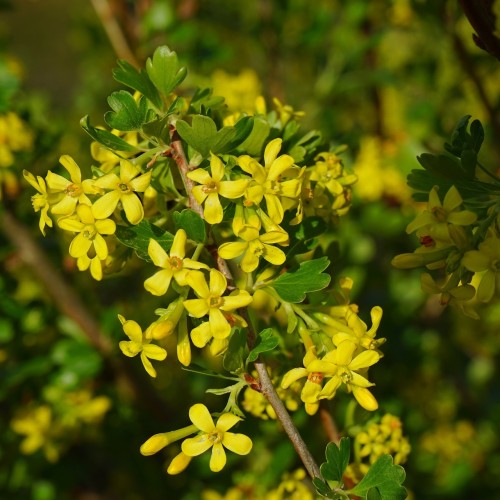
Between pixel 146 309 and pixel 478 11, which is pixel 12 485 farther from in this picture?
pixel 478 11

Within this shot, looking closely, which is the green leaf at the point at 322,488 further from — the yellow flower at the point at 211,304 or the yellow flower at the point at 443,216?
the yellow flower at the point at 443,216

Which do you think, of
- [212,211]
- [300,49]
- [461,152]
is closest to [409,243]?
[300,49]

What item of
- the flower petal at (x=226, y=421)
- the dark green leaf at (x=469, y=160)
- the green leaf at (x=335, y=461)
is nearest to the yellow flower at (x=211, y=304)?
the flower petal at (x=226, y=421)

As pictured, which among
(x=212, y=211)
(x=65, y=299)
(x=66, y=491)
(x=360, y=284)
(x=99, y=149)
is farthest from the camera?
(x=66, y=491)

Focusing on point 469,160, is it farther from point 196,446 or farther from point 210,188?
point 196,446

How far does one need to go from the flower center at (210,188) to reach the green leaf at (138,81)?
147mm

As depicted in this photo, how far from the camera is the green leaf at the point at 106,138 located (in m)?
0.81

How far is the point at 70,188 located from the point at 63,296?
92cm

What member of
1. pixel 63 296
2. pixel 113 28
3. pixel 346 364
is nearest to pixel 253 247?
pixel 346 364

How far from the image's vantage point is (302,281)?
0.84 meters

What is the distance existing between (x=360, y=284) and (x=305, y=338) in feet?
3.19

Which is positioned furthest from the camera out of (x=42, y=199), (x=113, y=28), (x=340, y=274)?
(x=113, y=28)

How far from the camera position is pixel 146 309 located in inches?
76.7

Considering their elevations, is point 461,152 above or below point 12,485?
above
